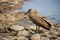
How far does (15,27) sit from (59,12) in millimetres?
4457

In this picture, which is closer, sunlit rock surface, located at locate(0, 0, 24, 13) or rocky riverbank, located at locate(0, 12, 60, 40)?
rocky riverbank, located at locate(0, 12, 60, 40)

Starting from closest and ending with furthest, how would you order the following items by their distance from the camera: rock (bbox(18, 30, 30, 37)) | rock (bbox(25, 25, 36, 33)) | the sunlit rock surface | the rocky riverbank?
1. the rocky riverbank
2. rock (bbox(18, 30, 30, 37))
3. rock (bbox(25, 25, 36, 33))
4. the sunlit rock surface

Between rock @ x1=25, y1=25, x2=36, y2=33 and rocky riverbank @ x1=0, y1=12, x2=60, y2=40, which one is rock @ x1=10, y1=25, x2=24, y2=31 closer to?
rocky riverbank @ x1=0, y1=12, x2=60, y2=40

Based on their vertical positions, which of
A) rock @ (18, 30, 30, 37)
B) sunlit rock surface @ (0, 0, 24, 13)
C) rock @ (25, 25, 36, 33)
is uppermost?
rock @ (18, 30, 30, 37)

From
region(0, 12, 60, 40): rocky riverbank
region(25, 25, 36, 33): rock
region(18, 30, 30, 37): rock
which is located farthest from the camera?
region(25, 25, 36, 33): rock

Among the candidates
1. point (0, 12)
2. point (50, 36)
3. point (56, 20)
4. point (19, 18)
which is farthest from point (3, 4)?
point (50, 36)

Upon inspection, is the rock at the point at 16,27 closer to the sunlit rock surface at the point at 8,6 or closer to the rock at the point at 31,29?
the rock at the point at 31,29

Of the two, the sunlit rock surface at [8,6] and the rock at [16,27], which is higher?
the rock at [16,27]

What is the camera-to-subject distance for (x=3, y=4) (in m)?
13.3

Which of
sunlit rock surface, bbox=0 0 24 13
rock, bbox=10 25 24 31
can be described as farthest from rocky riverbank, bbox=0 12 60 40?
sunlit rock surface, bbox=0 0 24 13

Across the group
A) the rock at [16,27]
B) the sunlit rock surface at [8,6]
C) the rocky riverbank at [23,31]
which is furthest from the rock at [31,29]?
the sunlit rock surface at [8,6]

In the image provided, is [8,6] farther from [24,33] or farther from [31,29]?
[24,33]

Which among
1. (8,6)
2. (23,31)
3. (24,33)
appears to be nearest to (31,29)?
(23,31)

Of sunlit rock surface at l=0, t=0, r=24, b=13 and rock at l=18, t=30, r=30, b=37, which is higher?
rock at l=18, t=30, r=30, b=37
